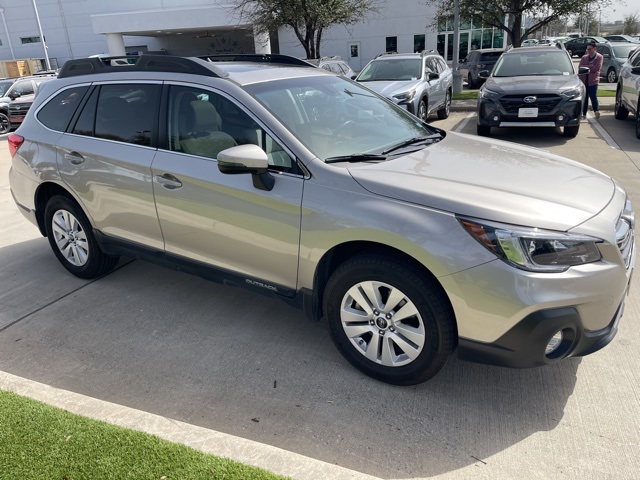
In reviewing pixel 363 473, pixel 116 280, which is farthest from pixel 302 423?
pixel 116 280

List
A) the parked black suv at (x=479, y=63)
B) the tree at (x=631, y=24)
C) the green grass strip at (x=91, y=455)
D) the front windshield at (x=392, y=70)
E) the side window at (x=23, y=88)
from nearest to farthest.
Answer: the green grass strip at (x=91, y=455) → the front windshield at (x=392, y=70) → the side window at (x=23, y=88) → the parked black suv at (x=479, y=63) → the tree at (x=631, y=24)

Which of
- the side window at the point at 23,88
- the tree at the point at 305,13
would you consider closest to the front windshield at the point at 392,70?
the tree at the point at 305,13

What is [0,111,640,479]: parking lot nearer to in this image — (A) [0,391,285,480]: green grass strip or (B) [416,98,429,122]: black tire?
(A) [0,391,285,480]: green grass strip

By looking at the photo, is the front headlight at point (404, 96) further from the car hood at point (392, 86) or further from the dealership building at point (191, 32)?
the dealership building at point (191, 32)

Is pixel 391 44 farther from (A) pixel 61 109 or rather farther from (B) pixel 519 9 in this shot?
(A) pixel 61 109

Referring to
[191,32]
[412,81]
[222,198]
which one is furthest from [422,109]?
[191,32]

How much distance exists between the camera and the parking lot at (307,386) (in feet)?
8.55

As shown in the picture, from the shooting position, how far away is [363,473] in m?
2.46

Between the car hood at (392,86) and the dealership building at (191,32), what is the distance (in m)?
14.5

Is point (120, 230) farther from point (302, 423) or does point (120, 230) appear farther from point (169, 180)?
point (302, 423)

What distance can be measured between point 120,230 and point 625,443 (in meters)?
3.66

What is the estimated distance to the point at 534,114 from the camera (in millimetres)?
9586

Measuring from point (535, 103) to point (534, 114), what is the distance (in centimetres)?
20

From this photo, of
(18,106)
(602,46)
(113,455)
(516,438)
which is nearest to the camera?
(113,455)
